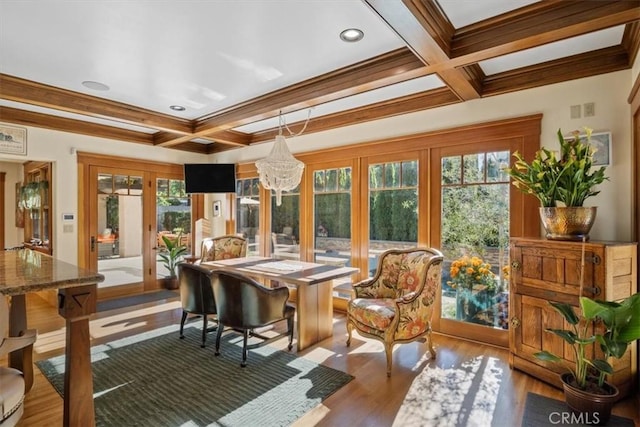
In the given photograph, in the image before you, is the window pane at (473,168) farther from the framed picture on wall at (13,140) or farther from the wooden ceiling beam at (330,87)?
the framed picture on wall at (13,140)

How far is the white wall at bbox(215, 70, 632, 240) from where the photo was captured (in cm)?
282

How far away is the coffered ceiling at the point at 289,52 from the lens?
2.18m

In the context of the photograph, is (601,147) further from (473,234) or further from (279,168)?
(279,168)

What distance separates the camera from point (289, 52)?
2809mm

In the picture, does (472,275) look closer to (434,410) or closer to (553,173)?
(553,173)

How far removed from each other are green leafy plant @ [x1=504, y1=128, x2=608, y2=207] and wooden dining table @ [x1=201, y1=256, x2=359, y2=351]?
197 centimetres

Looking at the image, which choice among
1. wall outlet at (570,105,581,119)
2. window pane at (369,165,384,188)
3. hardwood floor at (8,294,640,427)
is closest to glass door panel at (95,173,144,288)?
hardwood floor at (8,294,640,427)

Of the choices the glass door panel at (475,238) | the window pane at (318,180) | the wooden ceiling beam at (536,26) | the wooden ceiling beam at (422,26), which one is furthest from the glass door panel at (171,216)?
the wooden ceiling beam at (536,26)

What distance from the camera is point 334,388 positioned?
267cm

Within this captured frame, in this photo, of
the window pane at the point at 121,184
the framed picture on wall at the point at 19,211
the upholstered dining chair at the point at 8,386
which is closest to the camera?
the upholstered dining chair at the point at 8,386

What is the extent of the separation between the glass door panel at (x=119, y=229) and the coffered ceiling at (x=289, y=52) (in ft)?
4.94

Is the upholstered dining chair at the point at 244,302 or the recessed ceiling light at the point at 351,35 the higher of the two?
the recessed ceiling light at the point at 351,35

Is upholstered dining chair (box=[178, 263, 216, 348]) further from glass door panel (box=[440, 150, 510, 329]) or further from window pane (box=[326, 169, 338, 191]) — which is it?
glass door panel (box=[440, 150, 510, 329])

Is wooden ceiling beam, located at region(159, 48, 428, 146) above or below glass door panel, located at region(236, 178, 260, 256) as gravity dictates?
above
